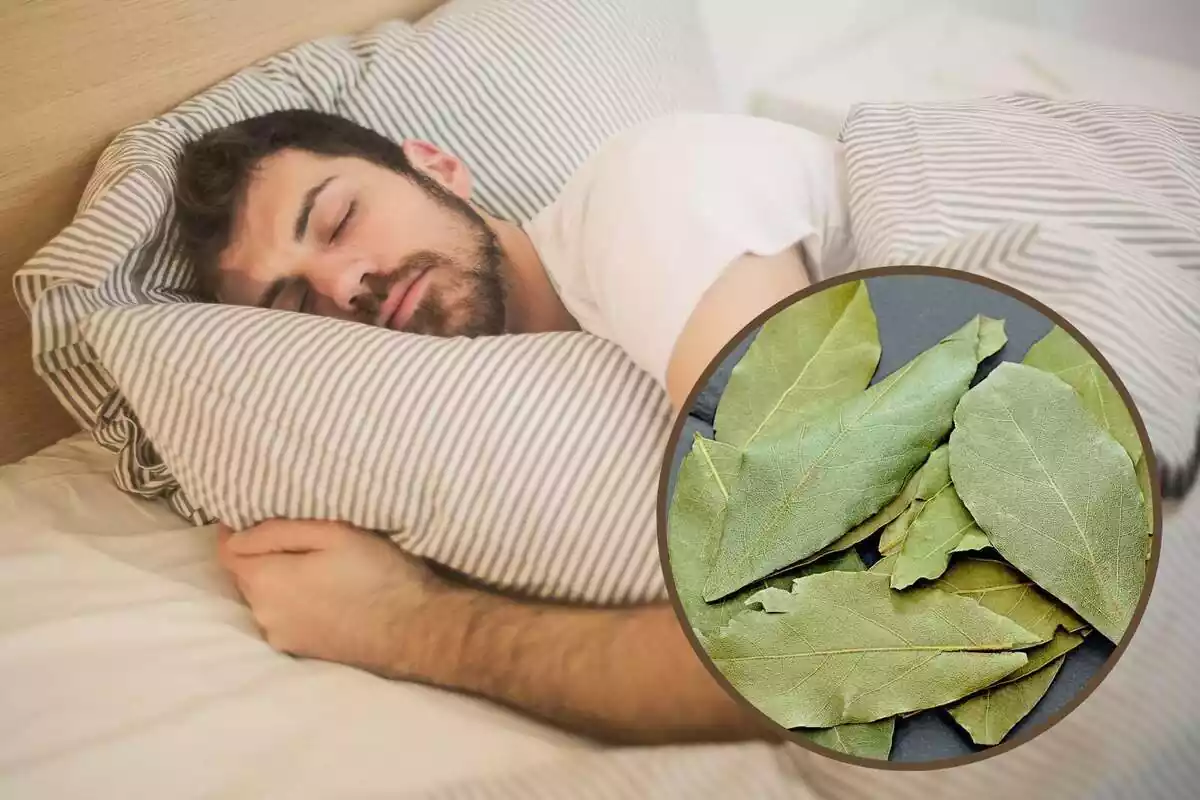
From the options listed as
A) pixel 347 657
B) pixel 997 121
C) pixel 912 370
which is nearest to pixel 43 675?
pixel 347 657

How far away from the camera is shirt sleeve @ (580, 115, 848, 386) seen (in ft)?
1.58

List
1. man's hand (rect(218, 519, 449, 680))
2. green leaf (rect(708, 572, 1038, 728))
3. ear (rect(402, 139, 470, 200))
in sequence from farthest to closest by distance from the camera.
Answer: ear (rect(402, 139, 470, 200))
man's hand (rect(218, 519, 449, 680))
green leaf (rect(708, 572, 1038, 728))

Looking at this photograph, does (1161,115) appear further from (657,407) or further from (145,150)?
(145,150)

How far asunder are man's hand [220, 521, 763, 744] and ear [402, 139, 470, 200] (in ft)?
0.83

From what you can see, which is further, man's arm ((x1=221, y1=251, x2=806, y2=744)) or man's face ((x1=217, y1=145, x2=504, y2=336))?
man's face ((x1=217, y1=145, x2=504, y2=336))

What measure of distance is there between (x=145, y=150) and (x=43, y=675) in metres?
0.33

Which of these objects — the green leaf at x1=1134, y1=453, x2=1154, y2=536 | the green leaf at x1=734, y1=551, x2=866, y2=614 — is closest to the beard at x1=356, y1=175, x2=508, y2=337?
the green leaf at x1=734, y1=551, x2=866, y2=614

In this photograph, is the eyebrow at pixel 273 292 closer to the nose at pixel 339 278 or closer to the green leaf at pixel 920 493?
the nose at pixel 339 278

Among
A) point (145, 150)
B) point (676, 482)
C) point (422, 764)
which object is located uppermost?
point (145, 150)

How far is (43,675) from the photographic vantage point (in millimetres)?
448

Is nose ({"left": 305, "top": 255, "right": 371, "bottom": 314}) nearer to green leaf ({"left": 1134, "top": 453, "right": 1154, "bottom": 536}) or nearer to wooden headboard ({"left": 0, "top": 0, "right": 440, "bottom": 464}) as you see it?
wooden headboard ({"left": 0, "top": 0, "right": 440, "bottom": 464})

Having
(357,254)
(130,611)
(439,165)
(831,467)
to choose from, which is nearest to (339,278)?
(357,254)

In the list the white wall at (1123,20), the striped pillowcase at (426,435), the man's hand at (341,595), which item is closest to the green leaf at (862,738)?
the striped pillowcase at (426,435)

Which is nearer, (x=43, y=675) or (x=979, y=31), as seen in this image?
(x=43, y=675)
